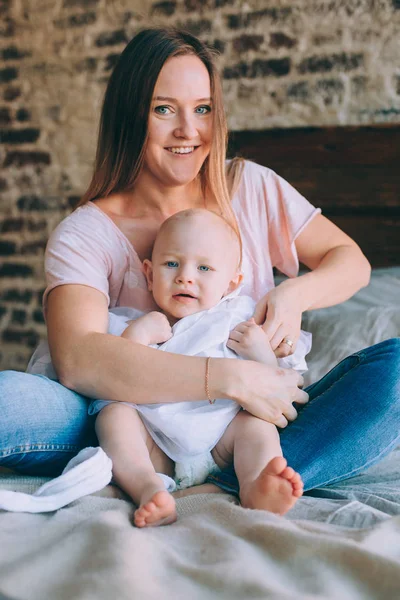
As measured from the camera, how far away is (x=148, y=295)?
2004mm

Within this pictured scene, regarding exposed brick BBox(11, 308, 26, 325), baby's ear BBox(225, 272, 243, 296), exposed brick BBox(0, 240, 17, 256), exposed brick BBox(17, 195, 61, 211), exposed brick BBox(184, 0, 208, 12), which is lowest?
exposed brick BBox(11, 308, 26, 325)

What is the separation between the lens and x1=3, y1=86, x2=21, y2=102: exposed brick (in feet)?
13.4

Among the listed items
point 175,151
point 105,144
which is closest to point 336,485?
point 175,151

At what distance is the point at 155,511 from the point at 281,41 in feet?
8.70

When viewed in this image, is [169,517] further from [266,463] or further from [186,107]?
[186,107]

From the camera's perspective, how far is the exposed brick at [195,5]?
11.6 feet

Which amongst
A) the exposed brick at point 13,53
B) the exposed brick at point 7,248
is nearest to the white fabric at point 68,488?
the exposed brick at point 7,248

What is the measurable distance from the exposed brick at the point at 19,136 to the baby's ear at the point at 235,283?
8.09ft

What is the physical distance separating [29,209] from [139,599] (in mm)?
3407

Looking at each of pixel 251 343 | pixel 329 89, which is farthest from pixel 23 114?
pixel 251 343

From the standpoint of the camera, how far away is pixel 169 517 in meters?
1.39

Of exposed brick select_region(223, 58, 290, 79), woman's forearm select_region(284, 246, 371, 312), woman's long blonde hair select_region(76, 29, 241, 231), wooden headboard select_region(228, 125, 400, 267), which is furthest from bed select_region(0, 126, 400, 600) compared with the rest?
exposed brick select_region(223, 58, 290, 79)

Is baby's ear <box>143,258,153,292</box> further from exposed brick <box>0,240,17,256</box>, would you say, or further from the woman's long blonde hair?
exposed brick <box>0,240,17,256</box>

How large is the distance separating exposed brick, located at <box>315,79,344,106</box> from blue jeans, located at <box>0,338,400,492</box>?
188 centimetres
